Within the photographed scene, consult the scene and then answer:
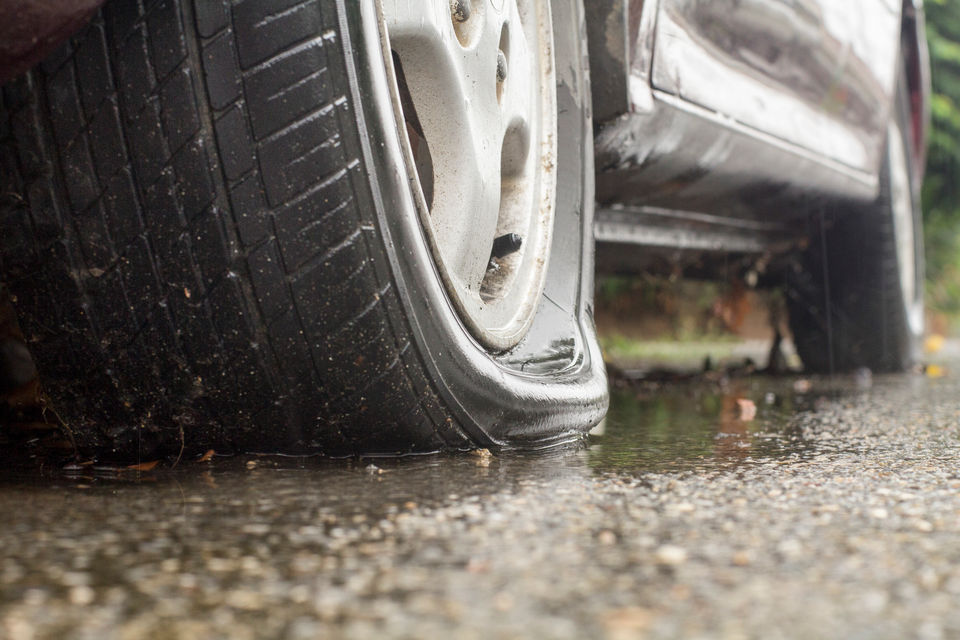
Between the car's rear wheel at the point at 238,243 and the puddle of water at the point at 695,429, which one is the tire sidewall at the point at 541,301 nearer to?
the car's rear wheel at the point at 238,243

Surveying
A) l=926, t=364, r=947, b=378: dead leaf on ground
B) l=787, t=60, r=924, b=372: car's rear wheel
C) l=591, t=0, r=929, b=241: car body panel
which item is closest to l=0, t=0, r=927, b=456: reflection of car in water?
l=591, t=0, r=929, b=241: car body panel

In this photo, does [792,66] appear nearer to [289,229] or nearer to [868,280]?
[868,280]

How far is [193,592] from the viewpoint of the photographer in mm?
706

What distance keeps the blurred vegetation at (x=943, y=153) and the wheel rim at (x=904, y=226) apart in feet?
19.4

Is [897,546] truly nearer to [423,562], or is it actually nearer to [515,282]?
[423,562]

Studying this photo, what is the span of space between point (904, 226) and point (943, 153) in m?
6.43

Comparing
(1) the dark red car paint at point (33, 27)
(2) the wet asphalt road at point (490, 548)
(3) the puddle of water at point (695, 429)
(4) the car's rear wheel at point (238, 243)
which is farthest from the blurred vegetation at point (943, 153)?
(1) the dark red car paint at point (33, 27)

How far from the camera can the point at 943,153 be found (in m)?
9.29

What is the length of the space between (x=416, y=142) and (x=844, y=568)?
1.01m

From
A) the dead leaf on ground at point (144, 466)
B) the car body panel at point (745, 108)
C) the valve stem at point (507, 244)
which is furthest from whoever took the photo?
the car body panel at point (745, 108)

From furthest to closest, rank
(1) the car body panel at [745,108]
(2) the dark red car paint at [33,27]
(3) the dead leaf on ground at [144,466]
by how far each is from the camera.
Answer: (1) the car body panel at [745,108] → (3) the dead leaf on ground at [144,466] → (2) the dark red car paint at [33,27]

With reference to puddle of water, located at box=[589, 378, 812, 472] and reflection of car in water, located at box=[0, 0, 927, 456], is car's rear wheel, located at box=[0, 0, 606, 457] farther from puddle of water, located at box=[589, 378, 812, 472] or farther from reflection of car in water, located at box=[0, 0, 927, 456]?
puddle of water, located at box=[589, 378, 812, 472]

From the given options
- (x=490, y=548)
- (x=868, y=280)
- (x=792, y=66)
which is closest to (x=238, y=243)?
(x=490, y=548)

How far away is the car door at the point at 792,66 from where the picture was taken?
6.50ft
